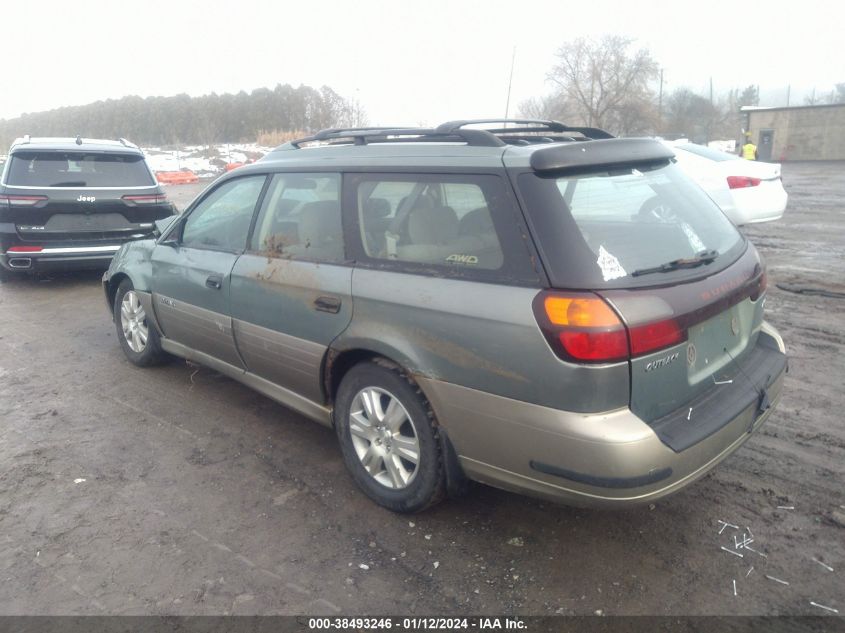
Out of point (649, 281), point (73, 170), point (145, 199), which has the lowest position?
point (145, 199)

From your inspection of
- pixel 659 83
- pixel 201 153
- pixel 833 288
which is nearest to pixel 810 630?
pixel 833 288

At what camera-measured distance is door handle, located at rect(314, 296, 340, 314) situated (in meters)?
3.36

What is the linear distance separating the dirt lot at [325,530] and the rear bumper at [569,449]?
42 cm

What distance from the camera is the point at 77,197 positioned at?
7844 mm

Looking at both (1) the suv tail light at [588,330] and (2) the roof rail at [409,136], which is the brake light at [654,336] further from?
(2) the roof rail at [409,136]

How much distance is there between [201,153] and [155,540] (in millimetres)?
40841

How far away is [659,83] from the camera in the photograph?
58.1 metres

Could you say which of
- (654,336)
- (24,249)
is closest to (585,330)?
(654,336)

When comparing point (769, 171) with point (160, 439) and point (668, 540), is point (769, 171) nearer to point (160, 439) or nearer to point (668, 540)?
point (668, 540)

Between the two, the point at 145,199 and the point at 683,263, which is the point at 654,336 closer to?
the point at 683,263

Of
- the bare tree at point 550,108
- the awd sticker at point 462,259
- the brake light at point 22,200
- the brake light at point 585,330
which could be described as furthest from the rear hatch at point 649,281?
the bare tree at point 550,108

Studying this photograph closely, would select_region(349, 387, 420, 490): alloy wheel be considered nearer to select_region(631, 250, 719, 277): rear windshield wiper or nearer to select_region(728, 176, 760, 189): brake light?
select_region(631, 250, 719, 277): rear windshield wiper

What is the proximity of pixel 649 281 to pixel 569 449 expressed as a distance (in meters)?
0.75

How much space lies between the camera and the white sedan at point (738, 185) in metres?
9.23
